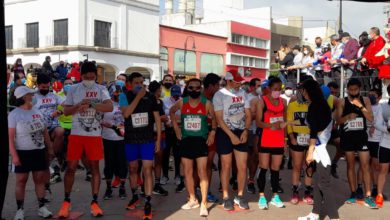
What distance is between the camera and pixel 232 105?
6.79 m

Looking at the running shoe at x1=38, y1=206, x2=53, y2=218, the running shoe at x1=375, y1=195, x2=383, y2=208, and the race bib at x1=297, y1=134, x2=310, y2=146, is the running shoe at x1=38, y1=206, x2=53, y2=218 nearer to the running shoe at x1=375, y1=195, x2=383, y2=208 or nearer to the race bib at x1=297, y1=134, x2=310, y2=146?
the race bib at x1=297, y1=134, x2=310, y2=146

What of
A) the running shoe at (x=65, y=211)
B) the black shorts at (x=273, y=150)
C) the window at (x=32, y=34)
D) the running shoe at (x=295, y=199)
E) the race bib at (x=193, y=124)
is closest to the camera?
the running shoe at (x=65, y=211)

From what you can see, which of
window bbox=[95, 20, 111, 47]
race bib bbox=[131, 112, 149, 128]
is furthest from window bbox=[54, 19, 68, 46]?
race bib bbox=[131, 112, 149, 128]

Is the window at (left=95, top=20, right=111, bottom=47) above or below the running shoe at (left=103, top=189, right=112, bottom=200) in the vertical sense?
above

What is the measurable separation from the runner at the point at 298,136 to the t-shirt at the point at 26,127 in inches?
150

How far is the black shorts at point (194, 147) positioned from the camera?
663 cm

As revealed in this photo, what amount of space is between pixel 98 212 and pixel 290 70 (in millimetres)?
9591

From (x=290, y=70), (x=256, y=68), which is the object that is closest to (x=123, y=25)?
(x=256, y=68)

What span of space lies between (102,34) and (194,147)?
35.5 meters

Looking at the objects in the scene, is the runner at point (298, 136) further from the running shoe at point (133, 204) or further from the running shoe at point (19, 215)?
the running shoe at point (19, 215)

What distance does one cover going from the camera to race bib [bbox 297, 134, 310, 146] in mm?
7062

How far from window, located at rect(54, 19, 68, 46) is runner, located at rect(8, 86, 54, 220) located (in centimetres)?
3408

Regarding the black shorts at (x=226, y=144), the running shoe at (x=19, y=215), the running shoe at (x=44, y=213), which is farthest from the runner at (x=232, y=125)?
the running shoe at (x=19, y=215)

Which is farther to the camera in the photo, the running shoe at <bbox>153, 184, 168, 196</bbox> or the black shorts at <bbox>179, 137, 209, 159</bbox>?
the running shoe at <bbox>153, 184, 168, 196</bbox>
